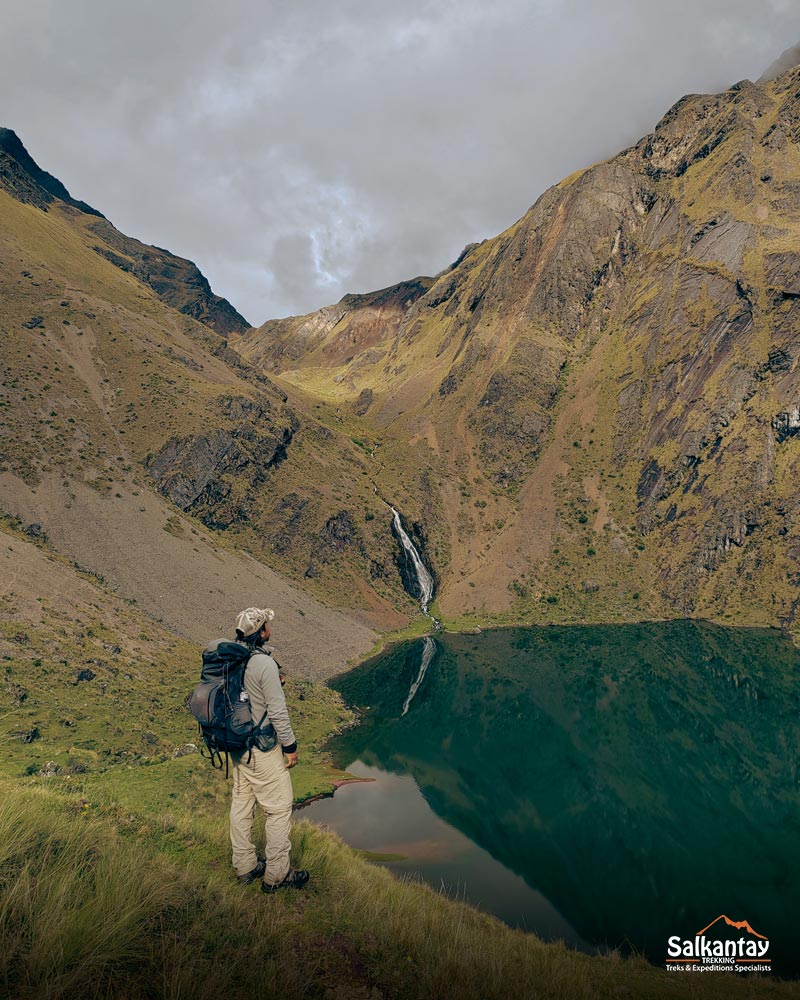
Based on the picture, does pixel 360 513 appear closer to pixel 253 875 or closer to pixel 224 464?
pixel 224 464

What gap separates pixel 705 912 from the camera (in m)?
16.7

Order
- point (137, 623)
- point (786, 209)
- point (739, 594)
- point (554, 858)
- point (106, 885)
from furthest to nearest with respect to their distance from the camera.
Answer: point (786, 209)
point (739, 594)
point (137, 623)
point (554, 858)
point (106, 885)

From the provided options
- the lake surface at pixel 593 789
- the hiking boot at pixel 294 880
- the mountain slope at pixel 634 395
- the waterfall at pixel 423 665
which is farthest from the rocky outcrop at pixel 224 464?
the hiking boot at pixel 294 880

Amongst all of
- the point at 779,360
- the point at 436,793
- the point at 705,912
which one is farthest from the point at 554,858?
the point at 779,360

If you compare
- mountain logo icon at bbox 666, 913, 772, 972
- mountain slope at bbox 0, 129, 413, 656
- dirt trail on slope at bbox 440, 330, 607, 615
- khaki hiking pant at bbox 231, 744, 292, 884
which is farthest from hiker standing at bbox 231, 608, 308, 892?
dirt trail on slope at bbox 440, 330, 607, 615

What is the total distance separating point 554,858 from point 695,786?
37.6ft

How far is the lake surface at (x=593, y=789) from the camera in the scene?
17359 millimetres

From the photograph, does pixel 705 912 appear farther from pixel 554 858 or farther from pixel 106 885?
pixel 106 885

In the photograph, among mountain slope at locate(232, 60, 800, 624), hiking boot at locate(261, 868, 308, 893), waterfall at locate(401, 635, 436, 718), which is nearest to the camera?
hiking boot at locate(261, 868, 308, 893)

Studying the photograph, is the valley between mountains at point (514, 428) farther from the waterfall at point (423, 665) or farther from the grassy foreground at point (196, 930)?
the grassy foreground at point (196, 930)

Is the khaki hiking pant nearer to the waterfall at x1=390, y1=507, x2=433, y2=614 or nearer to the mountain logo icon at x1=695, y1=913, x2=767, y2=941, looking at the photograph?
the mountain logo icon at x1=695, y1=913, x2=767, y2=941

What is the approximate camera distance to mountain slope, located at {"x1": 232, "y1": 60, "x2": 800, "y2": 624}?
71812 millimetres

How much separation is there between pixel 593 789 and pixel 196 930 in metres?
27.1

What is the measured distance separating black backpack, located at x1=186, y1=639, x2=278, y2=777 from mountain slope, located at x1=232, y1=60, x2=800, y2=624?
68.3 metres
